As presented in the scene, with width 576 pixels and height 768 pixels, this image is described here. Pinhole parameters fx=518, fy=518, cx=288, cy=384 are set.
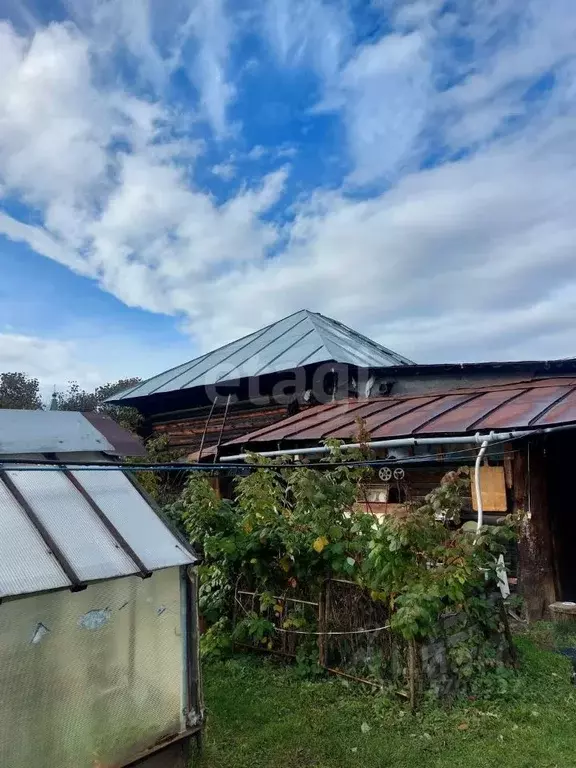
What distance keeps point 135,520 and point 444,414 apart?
4.47 m

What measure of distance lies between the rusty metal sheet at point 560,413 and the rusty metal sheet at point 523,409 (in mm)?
72

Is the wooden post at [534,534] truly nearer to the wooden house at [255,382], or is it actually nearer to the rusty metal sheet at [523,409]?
the rusty metal sheet at [523,409]

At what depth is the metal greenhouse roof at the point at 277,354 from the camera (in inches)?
439

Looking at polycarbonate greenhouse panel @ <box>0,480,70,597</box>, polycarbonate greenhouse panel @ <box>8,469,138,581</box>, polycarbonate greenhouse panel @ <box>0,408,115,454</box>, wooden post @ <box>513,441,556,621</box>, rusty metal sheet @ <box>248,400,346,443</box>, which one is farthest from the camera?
rusty metal sheet @ <box>248,400,346,443</box>

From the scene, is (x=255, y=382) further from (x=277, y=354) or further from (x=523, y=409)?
(x=523, y=409)

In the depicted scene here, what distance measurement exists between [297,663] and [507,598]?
2832mm

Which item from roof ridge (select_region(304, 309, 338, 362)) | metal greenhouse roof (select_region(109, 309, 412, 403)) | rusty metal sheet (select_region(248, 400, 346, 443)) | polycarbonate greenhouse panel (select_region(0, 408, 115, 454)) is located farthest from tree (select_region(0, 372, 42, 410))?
polycarbonate greenhouse panel (select_region(0, 408, 115, 454))

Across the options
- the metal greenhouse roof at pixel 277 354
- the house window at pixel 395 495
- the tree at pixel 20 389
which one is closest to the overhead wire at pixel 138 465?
the house window at pixel 395 495

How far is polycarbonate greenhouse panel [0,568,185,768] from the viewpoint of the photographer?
277 centimetres

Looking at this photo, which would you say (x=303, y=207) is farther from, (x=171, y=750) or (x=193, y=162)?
(x=171, y=750)

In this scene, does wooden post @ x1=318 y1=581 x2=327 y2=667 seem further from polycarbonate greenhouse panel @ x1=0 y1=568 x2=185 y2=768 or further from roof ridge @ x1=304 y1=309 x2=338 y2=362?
roof ridge @ x1=304 y1=309 x2=338 y2=362

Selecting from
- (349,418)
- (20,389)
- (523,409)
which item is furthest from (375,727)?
(20,389)

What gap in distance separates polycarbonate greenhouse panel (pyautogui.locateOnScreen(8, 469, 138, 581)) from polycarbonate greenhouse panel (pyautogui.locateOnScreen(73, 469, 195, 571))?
4.6 inches

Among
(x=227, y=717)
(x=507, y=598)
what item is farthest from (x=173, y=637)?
(x=507, y=598)
